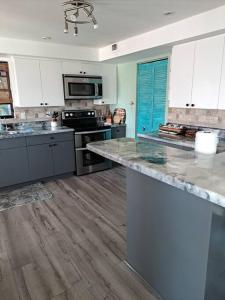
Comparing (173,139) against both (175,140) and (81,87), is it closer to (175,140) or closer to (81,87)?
(175,140)

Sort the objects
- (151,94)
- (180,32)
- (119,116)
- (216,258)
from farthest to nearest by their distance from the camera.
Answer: (119,116) → (151,94) → (180,32) → (216,258)

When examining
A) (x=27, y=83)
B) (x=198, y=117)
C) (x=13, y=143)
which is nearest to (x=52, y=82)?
(x=27, y=83)

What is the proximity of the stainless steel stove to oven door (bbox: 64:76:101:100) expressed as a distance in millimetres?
368

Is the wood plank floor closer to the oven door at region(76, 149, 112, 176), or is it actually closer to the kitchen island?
the kitchen island

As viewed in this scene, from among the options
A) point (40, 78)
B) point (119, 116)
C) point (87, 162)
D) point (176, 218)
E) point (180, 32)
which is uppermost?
point (180, 32)

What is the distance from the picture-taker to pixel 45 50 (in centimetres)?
374

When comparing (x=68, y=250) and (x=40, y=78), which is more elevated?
(x=40, y=78)

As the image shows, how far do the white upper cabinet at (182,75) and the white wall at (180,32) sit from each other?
0.58ft

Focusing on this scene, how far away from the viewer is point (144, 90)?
4.25 metres

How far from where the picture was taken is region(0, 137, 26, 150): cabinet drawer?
3.33 metres

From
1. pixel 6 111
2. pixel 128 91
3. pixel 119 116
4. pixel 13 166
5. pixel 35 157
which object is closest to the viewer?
pixel 13 166

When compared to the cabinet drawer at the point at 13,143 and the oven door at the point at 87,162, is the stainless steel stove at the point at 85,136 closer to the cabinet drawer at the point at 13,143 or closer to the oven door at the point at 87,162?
the oven door at the point at 87,162

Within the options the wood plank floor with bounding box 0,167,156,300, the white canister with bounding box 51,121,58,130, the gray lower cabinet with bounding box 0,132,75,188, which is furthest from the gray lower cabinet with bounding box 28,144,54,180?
the wood plank floor with bounding box 0,167,156,300

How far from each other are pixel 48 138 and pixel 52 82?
1.05 meters
